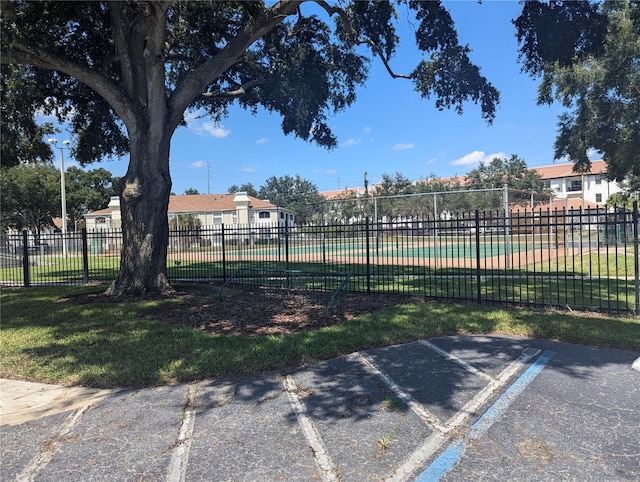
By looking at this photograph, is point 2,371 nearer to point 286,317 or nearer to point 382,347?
point 286,317

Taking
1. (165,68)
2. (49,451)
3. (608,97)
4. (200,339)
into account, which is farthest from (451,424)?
(608,97)

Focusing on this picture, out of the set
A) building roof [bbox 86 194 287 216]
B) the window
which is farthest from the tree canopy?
the window

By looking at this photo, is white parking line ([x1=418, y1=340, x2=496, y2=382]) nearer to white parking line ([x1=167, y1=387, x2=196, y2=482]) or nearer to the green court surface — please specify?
white parking line ([x1=167, y1=387, x2=196, y2=482])

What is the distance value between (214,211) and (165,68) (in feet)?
98.0

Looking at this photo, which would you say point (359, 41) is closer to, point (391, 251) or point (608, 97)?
point (391, 251)

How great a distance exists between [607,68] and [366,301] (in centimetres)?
1974

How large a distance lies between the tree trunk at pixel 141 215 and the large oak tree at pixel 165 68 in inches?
0.9

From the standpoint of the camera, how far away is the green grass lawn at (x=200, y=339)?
16.2 ft

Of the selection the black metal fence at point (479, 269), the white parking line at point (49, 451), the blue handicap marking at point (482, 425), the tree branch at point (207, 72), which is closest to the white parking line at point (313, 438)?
the blue handicap marking at point (482, 425)

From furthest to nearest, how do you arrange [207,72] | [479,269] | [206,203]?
[206,203]
[207,72]
[479,269]

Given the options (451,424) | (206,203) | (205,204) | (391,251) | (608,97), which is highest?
(608,97)

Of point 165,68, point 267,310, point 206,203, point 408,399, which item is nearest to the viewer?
point 408,399

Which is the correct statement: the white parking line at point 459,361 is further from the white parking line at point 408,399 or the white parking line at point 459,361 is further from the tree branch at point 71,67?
the tree branch at point 71,67

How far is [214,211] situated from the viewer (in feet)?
138
